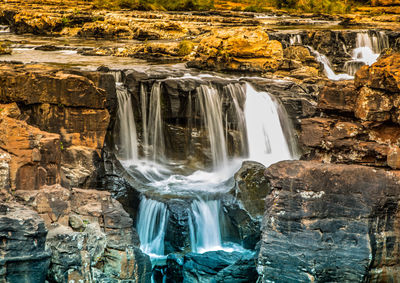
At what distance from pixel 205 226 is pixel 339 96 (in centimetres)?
391

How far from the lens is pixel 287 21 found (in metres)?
27.4

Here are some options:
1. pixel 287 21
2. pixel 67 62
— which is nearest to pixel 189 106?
pixel 67 62

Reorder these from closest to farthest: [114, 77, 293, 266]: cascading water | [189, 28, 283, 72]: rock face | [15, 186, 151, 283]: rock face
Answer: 1. [15, 186, 151, 283]: rock face
2. [114, 77, 293, 266]: cascading water
3. [189, 28, 283, 72]: rock face

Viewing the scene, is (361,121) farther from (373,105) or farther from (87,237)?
(87,237)

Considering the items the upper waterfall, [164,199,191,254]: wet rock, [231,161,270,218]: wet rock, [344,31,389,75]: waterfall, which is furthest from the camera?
[344,31,389,75]: waterfall

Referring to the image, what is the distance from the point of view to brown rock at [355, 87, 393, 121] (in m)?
8.38

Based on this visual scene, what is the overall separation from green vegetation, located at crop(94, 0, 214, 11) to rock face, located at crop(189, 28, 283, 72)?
1360cm

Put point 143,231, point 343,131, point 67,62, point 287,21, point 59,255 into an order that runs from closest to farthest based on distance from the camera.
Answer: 1. point 59,255
2. point 343,131
3. point 143,231
4. point 67,62
5. point 287,21

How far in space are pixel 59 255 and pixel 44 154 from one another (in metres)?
1.99

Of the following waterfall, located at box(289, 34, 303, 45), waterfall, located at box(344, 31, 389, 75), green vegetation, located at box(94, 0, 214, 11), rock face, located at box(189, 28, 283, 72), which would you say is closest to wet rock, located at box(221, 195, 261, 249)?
rock face, located at box(189, 28, 283, 72)

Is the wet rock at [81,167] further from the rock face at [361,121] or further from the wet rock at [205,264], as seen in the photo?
the rock face at [361,121]

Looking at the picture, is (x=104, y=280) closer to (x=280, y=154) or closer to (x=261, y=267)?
(x=261, y=267)

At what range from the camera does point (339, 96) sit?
892 centimetres

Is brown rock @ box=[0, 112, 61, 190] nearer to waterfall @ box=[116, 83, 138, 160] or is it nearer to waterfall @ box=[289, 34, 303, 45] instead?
waterfall @ box=[116, 83, 138, 160]
